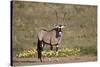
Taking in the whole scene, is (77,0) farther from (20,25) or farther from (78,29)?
(20,25)

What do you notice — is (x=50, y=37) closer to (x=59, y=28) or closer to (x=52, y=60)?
(x=59, y=28)

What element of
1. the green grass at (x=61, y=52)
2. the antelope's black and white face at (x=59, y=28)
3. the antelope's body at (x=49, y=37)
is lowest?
the green grass at (x=61, y=52)

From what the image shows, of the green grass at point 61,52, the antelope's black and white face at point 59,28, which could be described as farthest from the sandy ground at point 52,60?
the antelope's black and white face at point 59,28

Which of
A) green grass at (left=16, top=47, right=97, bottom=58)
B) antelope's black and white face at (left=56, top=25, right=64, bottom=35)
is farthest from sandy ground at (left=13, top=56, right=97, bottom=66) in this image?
antelope's black and white face at (left=56, top=25, right=64, bottom=35)

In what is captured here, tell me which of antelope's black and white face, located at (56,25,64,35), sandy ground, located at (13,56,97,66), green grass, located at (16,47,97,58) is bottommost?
sandy ground, located at (13,56,97,66)

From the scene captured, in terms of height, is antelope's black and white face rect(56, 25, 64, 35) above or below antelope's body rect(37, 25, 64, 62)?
above

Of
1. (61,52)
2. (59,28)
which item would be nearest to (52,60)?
(61,52)

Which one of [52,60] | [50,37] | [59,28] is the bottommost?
[52,60]

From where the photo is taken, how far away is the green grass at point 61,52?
2334mm

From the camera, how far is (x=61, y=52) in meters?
2.47

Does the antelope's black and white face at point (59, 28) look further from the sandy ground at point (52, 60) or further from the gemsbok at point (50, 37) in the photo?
the sandy ground at point (52, 60)

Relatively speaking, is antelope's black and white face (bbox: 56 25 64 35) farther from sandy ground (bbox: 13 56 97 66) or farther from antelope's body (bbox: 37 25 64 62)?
sandy ground (bbox: 13 56 97 66)

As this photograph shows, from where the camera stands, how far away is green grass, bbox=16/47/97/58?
7.66ft

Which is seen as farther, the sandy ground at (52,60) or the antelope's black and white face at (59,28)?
the antelope's black and white face at (59,28)
